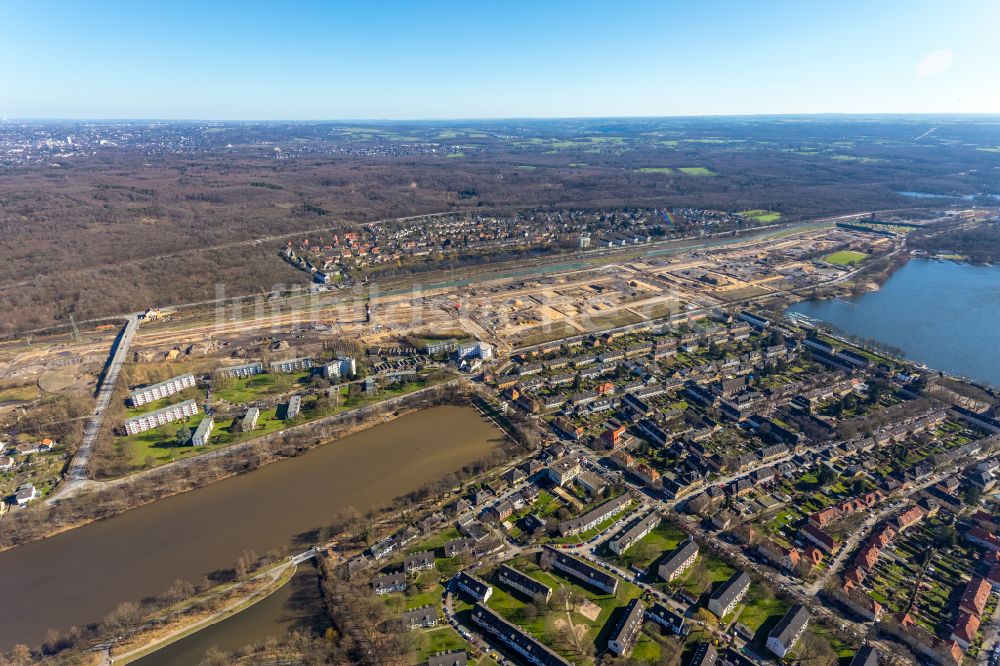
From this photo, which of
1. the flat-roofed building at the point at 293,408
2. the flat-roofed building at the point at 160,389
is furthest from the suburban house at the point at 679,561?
the flat-roofed building at the point at 160,389

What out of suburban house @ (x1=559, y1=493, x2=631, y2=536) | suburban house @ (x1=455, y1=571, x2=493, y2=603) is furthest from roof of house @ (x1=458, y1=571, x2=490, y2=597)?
suburban house @ (x1=559, y1=493, x2=631, y2=536)

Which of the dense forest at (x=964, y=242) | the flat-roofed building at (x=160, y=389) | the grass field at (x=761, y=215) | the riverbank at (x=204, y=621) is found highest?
the grass field at (x=761, y=215)

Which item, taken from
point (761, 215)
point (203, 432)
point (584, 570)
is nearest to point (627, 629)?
point (584, 570)

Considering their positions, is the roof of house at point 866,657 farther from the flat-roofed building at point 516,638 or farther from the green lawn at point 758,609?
the flat-roofed building at point 516,638

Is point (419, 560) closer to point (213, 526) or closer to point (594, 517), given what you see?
point (594, 517)

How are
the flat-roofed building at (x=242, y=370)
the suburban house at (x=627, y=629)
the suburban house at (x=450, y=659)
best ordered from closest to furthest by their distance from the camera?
the suburban house at (x=450, y=659)
the suburban house at (x=627, y=629)
the flat-roofed building at (x=242, y=370)

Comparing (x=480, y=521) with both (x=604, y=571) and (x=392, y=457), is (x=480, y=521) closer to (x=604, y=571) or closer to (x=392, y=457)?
(x=604, y=571)

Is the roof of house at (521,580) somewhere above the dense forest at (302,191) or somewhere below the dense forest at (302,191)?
below
